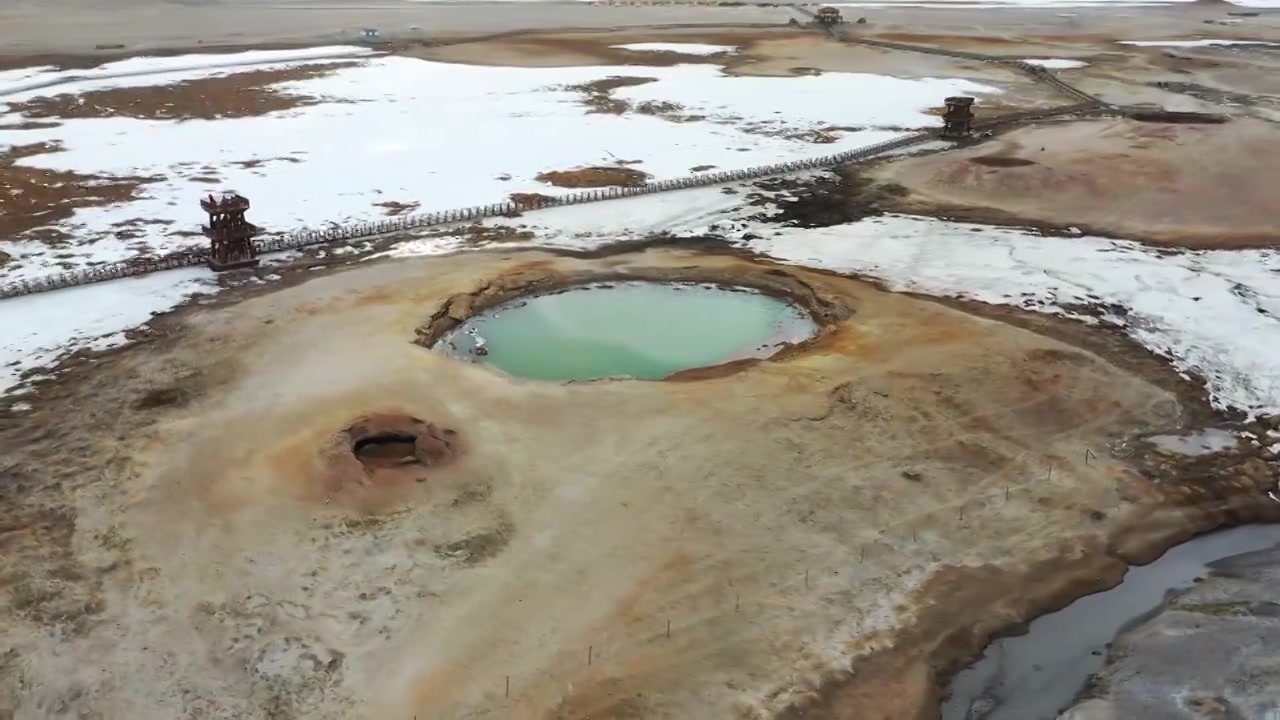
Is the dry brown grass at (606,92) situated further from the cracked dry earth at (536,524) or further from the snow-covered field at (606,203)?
the cracked dry earth at (536,524)

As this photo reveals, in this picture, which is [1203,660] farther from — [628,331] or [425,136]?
[425,136]

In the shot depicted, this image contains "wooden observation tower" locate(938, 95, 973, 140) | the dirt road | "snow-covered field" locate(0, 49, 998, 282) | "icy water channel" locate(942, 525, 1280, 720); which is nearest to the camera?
"icy water channel" locate(942, 525, 1280, 720)

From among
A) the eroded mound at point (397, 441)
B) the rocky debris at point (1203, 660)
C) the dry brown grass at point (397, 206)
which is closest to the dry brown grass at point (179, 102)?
the dry brown grass at point (397, 206)

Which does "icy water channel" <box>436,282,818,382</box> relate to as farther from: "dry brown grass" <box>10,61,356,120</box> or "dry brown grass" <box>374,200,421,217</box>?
"dry brown grass" <box>10,61,356,120</box>

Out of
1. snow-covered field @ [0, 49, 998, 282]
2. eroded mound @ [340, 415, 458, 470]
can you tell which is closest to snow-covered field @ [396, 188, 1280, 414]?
snow-covered field @ [0, 49, 998, 282]

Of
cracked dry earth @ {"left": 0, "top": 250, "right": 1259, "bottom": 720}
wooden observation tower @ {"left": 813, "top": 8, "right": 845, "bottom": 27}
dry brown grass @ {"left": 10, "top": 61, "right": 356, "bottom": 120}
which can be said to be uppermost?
wooden observation tower @ {"left": 813, "top": 8, "right": 845, "bottom": 27}

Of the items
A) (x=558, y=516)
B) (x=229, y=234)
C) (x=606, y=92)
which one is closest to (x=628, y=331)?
(x=558, y=516)
